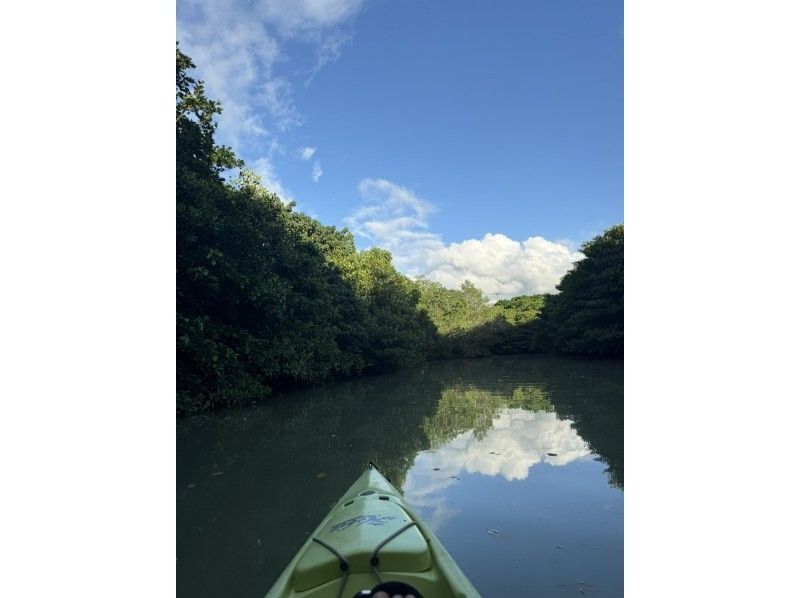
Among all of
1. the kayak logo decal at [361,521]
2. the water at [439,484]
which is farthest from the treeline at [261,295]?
the kayak logo decal at [361,521]

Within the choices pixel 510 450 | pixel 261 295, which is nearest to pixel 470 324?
pixel 261 295

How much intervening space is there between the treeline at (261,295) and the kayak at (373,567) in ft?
14.7

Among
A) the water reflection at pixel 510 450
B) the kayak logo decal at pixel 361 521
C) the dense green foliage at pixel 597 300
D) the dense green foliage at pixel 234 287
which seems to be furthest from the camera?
the dense green foliage at pixel 597 300

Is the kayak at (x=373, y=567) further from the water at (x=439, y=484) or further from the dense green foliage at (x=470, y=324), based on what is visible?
the dense green foliage at (x=470, y=324)

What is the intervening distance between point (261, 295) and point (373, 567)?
18.3ft

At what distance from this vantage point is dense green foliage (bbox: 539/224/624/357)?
14.2 meters

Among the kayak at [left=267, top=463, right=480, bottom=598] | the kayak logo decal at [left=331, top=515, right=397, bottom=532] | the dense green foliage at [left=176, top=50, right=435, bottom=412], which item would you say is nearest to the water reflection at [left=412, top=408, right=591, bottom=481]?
the kayak logo decal at [left=331, top=515, right=397, bottom=532]

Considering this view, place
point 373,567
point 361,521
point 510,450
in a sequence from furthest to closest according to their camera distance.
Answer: point 510,450, point 361,521, point 373,567

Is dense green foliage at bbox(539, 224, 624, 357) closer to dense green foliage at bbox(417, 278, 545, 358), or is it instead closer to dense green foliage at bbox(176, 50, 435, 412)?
dense green foliage at bbox(417, 278, 545, 358)

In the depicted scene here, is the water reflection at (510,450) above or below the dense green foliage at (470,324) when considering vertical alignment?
below

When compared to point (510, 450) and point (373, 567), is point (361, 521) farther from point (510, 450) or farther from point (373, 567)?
point (510, 450)

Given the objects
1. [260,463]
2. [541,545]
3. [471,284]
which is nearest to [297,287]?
[260,463]

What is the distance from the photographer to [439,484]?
341 centimetres

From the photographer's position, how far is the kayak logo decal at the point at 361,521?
76.5 inches
